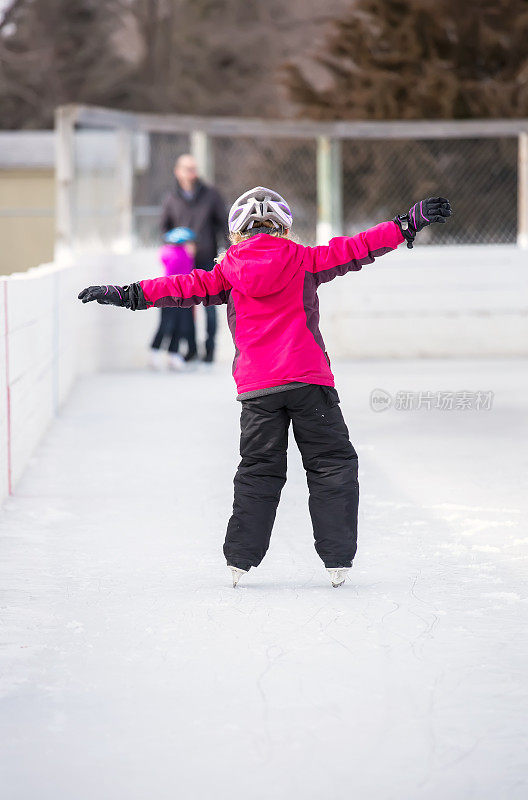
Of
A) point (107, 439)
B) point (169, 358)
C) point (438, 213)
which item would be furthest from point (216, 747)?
point (169, 358)

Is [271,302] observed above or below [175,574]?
above

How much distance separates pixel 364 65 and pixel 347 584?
2191 cm

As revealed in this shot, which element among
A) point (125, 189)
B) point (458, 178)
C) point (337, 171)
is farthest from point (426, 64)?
point (125, 189)

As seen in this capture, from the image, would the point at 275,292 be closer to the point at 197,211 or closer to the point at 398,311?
the point at 197,211

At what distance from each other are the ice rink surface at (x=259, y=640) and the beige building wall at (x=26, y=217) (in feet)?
56.5

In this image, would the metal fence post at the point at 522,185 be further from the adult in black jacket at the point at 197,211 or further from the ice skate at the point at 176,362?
the ice skate at the point at 176,362

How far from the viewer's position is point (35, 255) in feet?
81.6

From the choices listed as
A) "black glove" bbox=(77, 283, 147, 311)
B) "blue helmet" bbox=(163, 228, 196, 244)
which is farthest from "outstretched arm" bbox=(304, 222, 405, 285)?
"blue helmet" bbox=(163, 228, 196, 244)

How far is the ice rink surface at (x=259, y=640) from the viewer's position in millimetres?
3176

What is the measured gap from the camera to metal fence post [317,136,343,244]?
1434 centimetres

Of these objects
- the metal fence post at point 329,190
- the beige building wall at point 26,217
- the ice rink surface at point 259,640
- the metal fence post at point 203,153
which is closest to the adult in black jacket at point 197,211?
the metal fence post at point 203,153

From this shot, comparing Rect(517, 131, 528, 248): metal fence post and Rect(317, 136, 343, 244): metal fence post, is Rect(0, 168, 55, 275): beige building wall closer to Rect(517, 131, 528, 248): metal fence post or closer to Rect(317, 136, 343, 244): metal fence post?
Rect(317, 136, 343, 244): metal fence post

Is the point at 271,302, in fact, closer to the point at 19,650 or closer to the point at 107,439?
the point at 19,650

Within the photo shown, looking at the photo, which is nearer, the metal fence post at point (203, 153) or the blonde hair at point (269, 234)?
the blonde hair at point (269, 234)
